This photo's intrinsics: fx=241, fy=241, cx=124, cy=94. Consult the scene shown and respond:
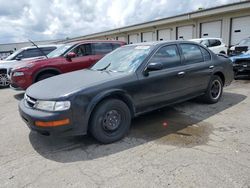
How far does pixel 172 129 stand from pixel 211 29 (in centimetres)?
1643

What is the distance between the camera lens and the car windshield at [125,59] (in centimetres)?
437

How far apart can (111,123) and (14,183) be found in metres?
1.61

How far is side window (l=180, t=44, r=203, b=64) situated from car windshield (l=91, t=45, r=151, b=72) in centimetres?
95

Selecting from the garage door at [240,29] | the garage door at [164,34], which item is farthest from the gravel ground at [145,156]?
the garage door at [164,34]

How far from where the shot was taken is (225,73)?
19.9ft

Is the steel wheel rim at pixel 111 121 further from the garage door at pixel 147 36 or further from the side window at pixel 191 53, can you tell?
the garage door at pixel 147 36

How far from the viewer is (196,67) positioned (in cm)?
520

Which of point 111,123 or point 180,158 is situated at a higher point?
point 111,123

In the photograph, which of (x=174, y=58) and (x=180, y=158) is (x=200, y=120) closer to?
(x=174, y=58)

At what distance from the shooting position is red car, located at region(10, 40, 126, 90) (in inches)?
287

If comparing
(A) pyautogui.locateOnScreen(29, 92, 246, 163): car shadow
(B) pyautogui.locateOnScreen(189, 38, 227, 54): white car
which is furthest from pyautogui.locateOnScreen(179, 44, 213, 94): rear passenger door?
(B) pyautogui.locateOnScreen(189, 38, 227, 54): white car

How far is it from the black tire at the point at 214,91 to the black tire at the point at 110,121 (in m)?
2.55

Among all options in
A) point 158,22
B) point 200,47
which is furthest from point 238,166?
point 158,22

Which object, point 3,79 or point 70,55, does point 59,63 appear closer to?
point 70,55
